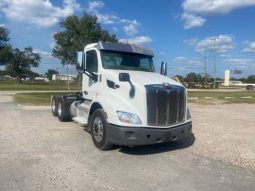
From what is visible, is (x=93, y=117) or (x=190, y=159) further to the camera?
(x=93, y=117)

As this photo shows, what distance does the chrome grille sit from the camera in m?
8.13

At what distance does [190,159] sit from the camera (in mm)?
8078

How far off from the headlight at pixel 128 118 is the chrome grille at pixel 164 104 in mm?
261

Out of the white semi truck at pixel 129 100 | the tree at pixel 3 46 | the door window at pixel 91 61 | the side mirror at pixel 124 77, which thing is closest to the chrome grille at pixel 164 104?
the white semi truck at pixel 129 100

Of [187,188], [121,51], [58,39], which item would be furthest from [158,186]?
[58,39]

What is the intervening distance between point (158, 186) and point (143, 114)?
2248 millimetres

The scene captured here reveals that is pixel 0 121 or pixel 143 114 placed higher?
pixel 143 114

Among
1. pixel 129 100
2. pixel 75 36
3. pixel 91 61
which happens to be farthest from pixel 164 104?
pixel 75 36

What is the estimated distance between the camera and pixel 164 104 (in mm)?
8289

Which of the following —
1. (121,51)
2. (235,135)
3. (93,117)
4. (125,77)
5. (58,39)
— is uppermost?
(58,39)

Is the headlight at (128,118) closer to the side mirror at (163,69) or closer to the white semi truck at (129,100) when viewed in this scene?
the white semi truck at (129,100)

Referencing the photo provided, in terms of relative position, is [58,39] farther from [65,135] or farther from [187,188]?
[187,188]

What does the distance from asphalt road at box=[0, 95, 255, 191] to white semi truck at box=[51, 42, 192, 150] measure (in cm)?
47

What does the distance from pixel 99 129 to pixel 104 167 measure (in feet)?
5.50
